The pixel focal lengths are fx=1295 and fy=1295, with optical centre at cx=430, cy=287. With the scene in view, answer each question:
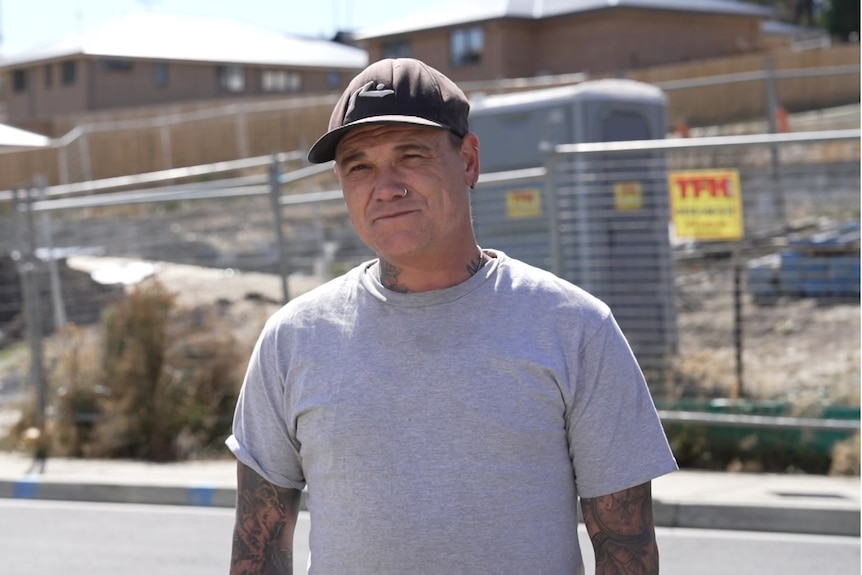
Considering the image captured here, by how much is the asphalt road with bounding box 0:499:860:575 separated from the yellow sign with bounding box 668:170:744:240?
223 centimetres

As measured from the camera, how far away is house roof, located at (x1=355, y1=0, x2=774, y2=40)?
142 ft

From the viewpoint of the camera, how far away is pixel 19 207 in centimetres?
1074

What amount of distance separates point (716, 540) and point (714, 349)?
3.10 metres

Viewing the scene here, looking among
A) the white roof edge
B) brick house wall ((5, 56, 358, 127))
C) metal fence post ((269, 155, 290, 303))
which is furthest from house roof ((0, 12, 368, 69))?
brick house wall ((5, 56, 358, 127))

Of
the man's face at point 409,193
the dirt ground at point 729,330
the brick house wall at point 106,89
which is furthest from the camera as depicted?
the brick house wall at point 106,89

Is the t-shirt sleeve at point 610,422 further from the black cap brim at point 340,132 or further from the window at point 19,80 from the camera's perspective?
the window at point 19,80

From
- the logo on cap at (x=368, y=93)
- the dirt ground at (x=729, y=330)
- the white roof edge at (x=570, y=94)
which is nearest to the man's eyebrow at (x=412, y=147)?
the logo on cap at (x=368, y=93)

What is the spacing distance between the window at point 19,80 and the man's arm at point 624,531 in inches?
1789

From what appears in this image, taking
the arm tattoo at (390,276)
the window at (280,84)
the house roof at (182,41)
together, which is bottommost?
the arm tattoo at (390,276)

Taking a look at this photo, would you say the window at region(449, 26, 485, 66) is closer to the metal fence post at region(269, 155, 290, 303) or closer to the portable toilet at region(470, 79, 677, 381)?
the portable toilet at region(470, 79, 677, 381)

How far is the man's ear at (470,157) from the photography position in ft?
8.61

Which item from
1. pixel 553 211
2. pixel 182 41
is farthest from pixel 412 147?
pixel 553 211

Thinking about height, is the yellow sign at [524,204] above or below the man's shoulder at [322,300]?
below

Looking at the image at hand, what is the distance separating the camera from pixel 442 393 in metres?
2.42
